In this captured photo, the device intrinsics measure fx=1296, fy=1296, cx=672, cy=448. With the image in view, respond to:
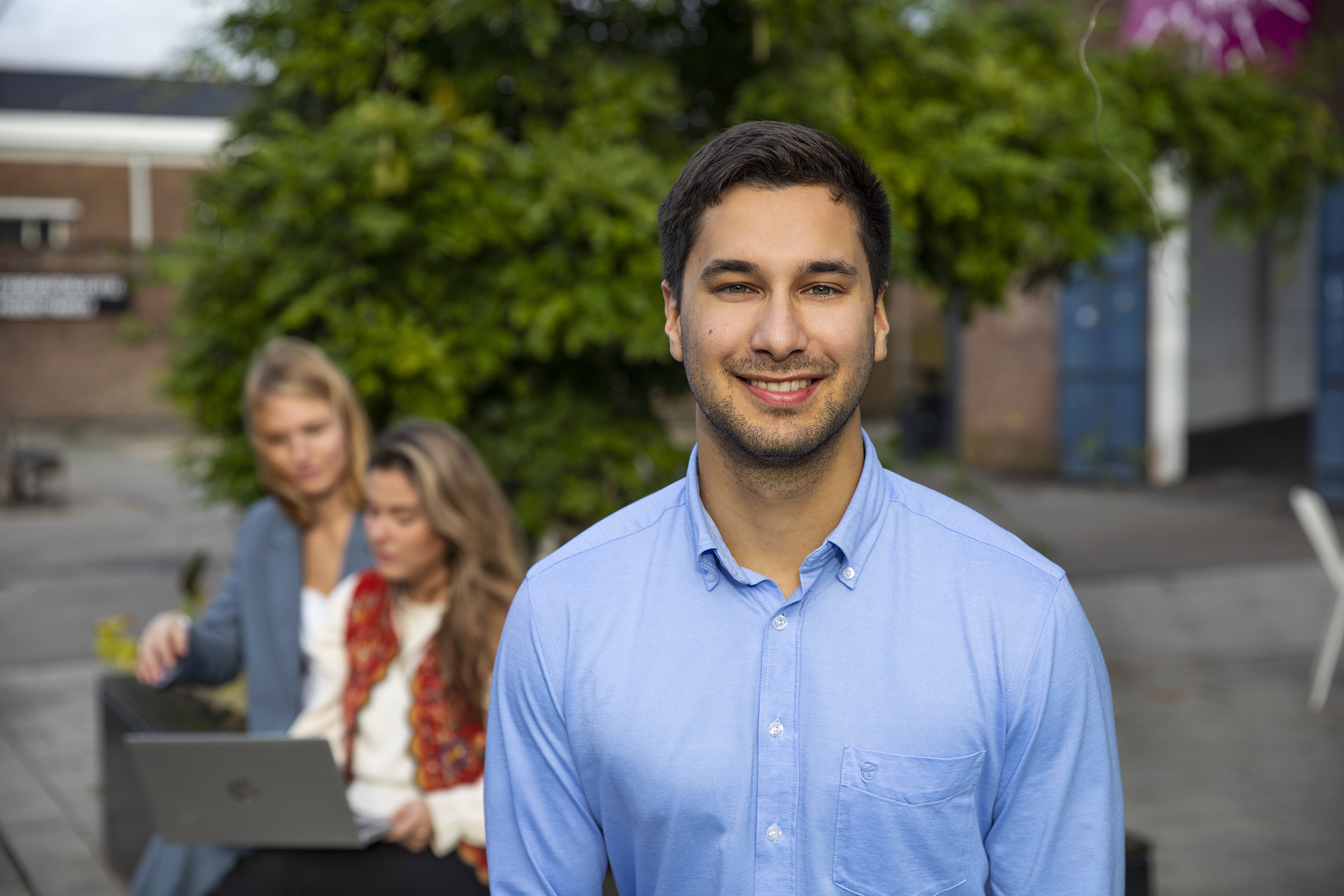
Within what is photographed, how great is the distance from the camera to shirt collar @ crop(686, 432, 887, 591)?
5.08 feet

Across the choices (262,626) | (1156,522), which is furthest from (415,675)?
(1156,522)

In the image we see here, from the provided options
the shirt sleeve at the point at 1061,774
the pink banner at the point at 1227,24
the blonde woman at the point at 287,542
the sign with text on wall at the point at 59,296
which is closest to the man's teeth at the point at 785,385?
the shirt sleeve at the point at 1061,774

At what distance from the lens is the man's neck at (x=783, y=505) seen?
5.18 ft

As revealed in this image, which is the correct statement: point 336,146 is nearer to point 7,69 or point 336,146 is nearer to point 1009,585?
point 1009,585

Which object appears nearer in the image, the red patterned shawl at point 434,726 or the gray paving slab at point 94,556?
the red patterned shawl at point 434,726

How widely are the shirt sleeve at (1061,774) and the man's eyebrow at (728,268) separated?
0.51 m

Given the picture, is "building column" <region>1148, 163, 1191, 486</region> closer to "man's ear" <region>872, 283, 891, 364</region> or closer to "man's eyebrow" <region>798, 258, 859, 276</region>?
"man's ear" <region>872, 283, 891, 364</region>

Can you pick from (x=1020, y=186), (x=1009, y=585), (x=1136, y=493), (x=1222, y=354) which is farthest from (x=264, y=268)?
(x=1222, y=354)

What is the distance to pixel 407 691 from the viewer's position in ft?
10.1

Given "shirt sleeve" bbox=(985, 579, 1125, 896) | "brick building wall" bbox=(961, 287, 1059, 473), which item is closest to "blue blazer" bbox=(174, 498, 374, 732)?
"shirt sleeve" bbox=(985, 579, 1125, 896)

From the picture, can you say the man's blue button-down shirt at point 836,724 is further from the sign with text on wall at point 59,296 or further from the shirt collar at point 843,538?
the sign with text on wall at point 59,296

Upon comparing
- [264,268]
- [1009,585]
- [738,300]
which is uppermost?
[264,268]

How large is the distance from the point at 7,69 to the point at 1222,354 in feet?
88.1

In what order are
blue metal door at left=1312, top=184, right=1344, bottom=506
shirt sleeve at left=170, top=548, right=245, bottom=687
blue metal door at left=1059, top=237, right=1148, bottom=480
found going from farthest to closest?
blue metal door at left=1059, top=237, right=1148, bottom=480 → blue metal door at left=1312, top=184, right=1344, bottom=506 → shirt sleeve at left=170, top=548, right=245, bottom=687
